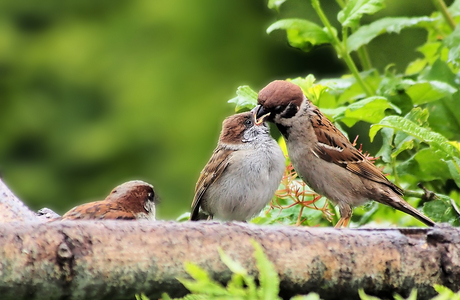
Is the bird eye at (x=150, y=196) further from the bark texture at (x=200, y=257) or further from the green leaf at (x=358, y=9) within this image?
the bark texture at (x=200, y=257)

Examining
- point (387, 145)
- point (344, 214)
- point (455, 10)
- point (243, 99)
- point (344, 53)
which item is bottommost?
point (344, 214)

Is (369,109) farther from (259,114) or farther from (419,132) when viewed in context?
(259,114)

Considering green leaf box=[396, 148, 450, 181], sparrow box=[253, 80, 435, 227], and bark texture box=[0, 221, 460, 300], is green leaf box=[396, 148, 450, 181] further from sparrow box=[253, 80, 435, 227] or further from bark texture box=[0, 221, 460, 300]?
bark texture box=[0, 221, 460, 300]

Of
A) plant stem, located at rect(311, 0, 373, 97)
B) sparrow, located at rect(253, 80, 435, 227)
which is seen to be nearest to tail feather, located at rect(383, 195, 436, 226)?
sparrow, located at rect(253, 80, 435, 227)

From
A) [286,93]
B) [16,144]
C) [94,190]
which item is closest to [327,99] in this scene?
[286,93]

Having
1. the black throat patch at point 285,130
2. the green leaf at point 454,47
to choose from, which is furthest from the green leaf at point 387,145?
the black throat patch at point 285,130

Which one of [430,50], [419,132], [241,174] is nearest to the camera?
[419,132]

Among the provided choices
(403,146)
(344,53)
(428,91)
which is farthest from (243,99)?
(428,91)

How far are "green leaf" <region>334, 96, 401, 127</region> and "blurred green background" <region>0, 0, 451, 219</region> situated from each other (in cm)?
298

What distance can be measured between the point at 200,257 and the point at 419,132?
42.1 inches

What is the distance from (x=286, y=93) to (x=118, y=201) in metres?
0.85

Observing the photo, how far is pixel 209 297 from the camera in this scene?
113cm

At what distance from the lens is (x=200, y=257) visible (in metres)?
1.45

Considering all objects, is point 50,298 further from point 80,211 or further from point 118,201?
point 118,201
